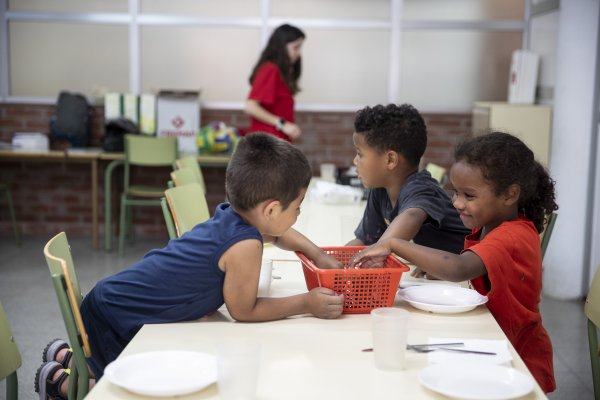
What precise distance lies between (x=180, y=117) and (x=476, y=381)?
4949mm

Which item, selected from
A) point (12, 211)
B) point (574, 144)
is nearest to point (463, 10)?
point (574, 144)

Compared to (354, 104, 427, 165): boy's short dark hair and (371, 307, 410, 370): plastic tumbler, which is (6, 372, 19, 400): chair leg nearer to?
(371, 307, 410, 370): plastic tumbler

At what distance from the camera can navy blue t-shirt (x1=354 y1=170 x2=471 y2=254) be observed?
2346mm

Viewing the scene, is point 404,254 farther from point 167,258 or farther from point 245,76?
point 245,76

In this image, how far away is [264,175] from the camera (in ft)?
5.73

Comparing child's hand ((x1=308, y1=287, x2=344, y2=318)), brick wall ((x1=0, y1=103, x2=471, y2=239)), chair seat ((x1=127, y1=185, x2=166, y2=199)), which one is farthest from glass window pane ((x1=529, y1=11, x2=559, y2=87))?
child's hand ((x1=308, y1=287, x2=344, y2=318))

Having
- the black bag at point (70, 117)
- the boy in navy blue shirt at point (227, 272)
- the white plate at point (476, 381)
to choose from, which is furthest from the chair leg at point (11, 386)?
the black bag at point (70, 117)

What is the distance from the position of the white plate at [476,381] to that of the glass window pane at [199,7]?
513 cm

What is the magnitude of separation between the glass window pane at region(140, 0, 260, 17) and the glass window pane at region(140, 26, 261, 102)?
0.12m

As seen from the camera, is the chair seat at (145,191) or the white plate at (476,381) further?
the chair seat at (145,191)

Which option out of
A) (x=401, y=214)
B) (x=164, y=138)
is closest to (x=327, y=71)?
(x=164, y=138)

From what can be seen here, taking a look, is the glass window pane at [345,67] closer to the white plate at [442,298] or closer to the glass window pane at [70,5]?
the glass window pane at [70,5]

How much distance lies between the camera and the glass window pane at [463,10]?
237 inches

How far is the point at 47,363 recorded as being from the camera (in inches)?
81.8
